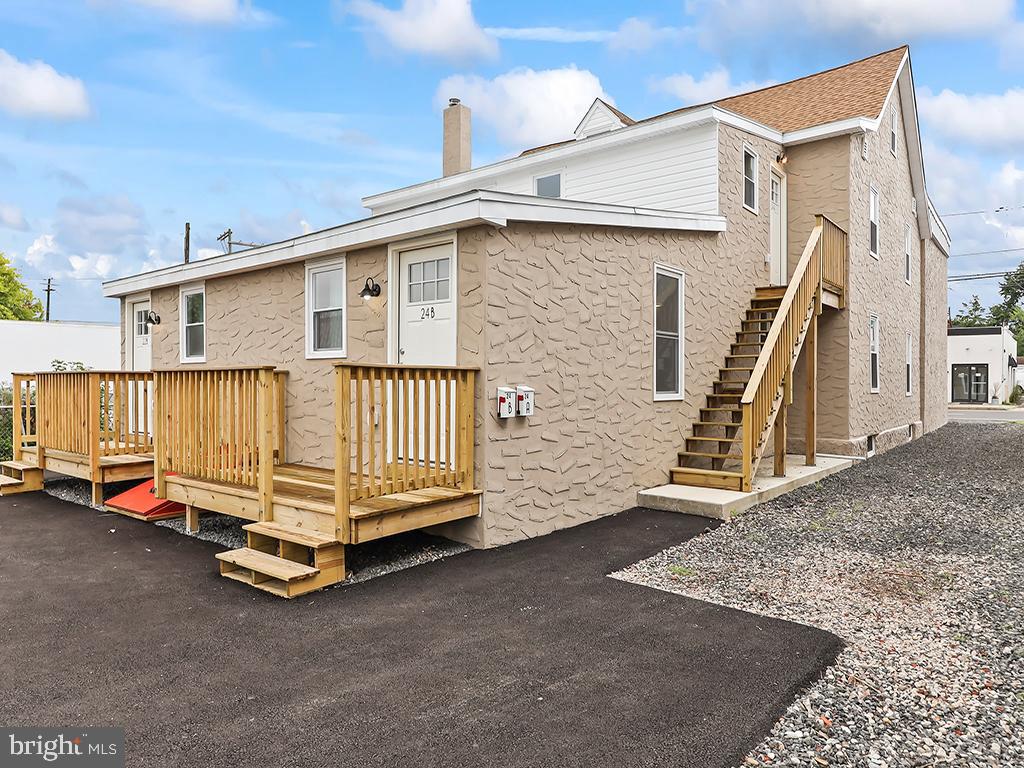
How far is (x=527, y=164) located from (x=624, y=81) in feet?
27.9

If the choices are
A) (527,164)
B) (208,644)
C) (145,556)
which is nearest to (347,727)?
(208,644)

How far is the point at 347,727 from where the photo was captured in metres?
2.71

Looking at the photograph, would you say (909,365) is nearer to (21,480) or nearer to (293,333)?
(293,333)

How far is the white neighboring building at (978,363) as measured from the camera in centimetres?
3042

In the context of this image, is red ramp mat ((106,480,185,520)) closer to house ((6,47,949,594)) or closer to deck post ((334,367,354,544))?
house ((6,47,949,594))

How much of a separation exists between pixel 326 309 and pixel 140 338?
4.50m

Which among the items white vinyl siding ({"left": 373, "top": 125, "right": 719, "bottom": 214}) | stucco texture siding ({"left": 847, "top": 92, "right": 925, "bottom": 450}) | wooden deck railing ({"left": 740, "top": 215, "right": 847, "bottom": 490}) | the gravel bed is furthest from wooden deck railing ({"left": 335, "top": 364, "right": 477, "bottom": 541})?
stucco texture siding ({"left": 847, "top": 92, "right": 925, "bottom": 450})

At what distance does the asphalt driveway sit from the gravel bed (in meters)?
0.23

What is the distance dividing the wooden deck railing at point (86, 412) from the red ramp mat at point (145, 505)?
0.65 m

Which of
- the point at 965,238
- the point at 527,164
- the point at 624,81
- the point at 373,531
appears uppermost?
the point at 965,238

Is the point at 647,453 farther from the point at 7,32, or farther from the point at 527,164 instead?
the point at 7,32

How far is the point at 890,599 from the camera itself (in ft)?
14.1

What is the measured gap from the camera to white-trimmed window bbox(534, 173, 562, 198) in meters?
10.9

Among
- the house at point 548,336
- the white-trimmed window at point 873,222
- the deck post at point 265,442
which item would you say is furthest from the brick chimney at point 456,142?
the deck post at point 265,442
